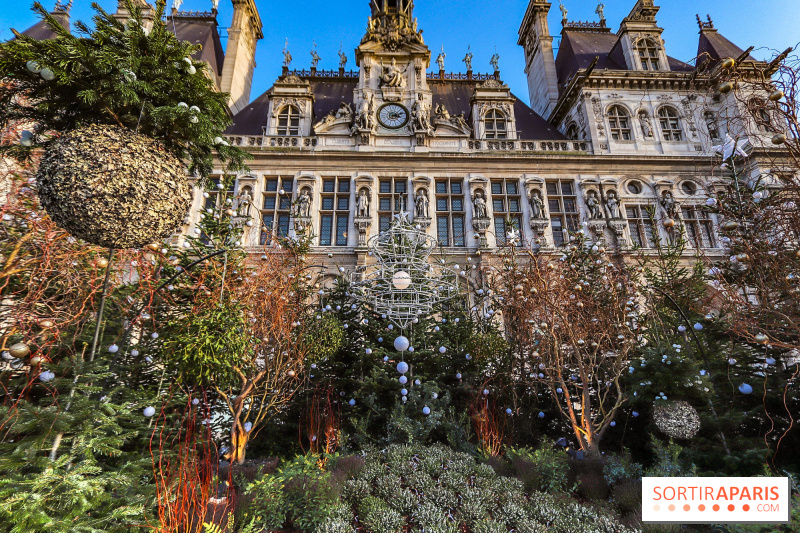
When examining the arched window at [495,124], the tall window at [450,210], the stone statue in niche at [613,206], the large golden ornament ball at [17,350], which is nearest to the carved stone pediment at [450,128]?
the arched window at [495,124]

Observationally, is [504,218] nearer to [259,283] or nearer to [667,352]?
[667,352]

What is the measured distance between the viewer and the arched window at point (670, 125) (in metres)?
18.6

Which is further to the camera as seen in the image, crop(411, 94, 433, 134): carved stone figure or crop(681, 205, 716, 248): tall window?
crop(411, 94, 433, 134): carved stone figure

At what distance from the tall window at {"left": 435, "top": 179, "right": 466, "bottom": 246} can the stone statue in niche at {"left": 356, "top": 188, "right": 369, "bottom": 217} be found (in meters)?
3.31

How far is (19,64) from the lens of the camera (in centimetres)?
305

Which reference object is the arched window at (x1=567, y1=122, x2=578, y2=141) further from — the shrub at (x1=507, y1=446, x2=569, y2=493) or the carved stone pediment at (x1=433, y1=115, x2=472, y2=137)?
the shrub at (x1=507, y1=446, x2=569, y2=493)

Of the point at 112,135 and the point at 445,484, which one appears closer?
the point at 112,135

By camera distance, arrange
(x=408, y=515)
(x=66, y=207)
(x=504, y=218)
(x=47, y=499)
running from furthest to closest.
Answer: (x=504, y=218) < (x=408, y=515) < (x=47, y=499) < (x=66, y=207)

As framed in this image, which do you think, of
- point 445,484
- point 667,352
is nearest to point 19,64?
point 445,484

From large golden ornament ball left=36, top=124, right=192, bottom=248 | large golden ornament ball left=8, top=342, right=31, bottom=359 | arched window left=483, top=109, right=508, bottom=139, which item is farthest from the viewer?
arched window left=483, top=109, right=508, bottom=139

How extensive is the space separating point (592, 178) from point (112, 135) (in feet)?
62.0

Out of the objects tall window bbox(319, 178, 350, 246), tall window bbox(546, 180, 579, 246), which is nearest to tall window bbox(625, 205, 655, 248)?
tall window bbox(546, 180, 579, 246)

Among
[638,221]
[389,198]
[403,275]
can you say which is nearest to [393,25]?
[389,198]

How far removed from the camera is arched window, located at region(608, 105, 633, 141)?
61.2ft
